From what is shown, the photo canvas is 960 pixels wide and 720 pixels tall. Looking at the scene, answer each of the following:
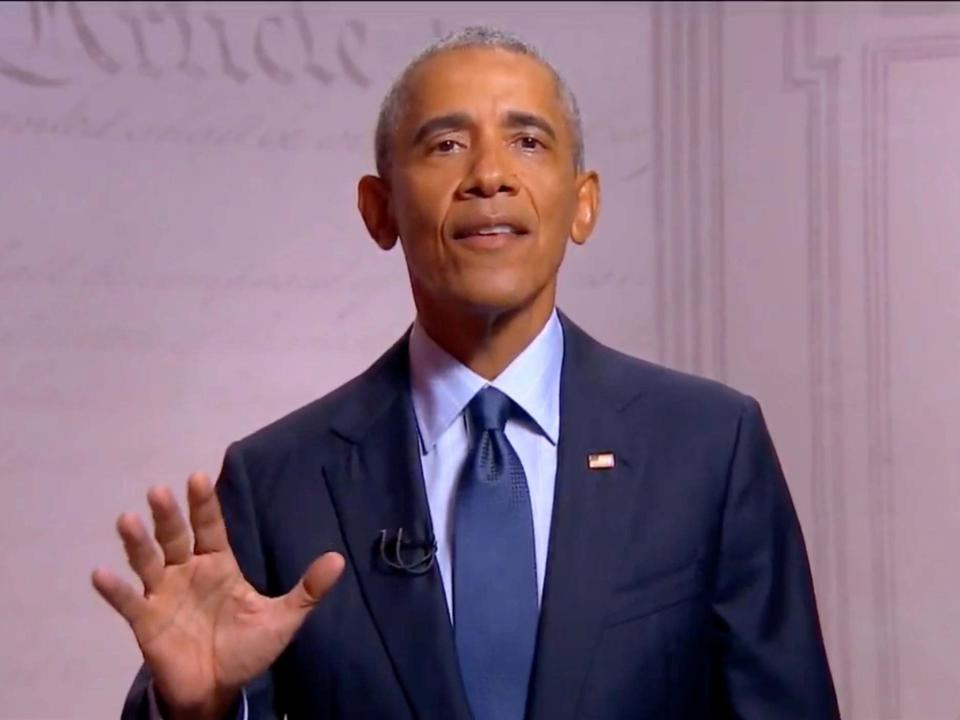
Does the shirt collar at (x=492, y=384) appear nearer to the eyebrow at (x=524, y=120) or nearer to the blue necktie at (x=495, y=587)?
the blue necktie at (x=495, y=587)

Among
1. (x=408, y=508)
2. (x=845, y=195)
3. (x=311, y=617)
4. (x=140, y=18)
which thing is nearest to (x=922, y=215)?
(x=845, y=195)

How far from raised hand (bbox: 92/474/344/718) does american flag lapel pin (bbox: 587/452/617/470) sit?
251 millimetres

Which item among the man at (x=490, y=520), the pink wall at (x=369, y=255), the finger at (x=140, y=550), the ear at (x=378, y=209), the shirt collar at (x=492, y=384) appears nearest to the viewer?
the finger at (x=140, y=550)

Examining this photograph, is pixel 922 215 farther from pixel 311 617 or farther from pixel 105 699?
pixel 105 699

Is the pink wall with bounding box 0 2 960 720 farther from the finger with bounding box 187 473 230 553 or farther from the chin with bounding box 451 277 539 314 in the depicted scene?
the finger with bounding box 187 473 230 553

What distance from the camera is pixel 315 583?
1195mm

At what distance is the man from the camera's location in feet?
4.15

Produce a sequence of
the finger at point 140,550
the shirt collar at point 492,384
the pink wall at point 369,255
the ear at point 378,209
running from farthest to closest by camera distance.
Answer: the pink wall at point 369,255, the ear at point 378,209, the shirt collar at point 492,384, the finger at point 140,550

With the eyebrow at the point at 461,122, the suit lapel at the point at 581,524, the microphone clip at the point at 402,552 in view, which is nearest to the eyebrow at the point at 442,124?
the eyebrow at the point at 461,122

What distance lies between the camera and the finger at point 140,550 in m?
1.15

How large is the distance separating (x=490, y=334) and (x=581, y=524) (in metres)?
0.20

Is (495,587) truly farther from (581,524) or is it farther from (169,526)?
(169,526)

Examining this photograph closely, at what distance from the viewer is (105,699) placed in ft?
6.35

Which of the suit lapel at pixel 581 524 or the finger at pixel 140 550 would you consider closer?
the finger at pixel 140 550
